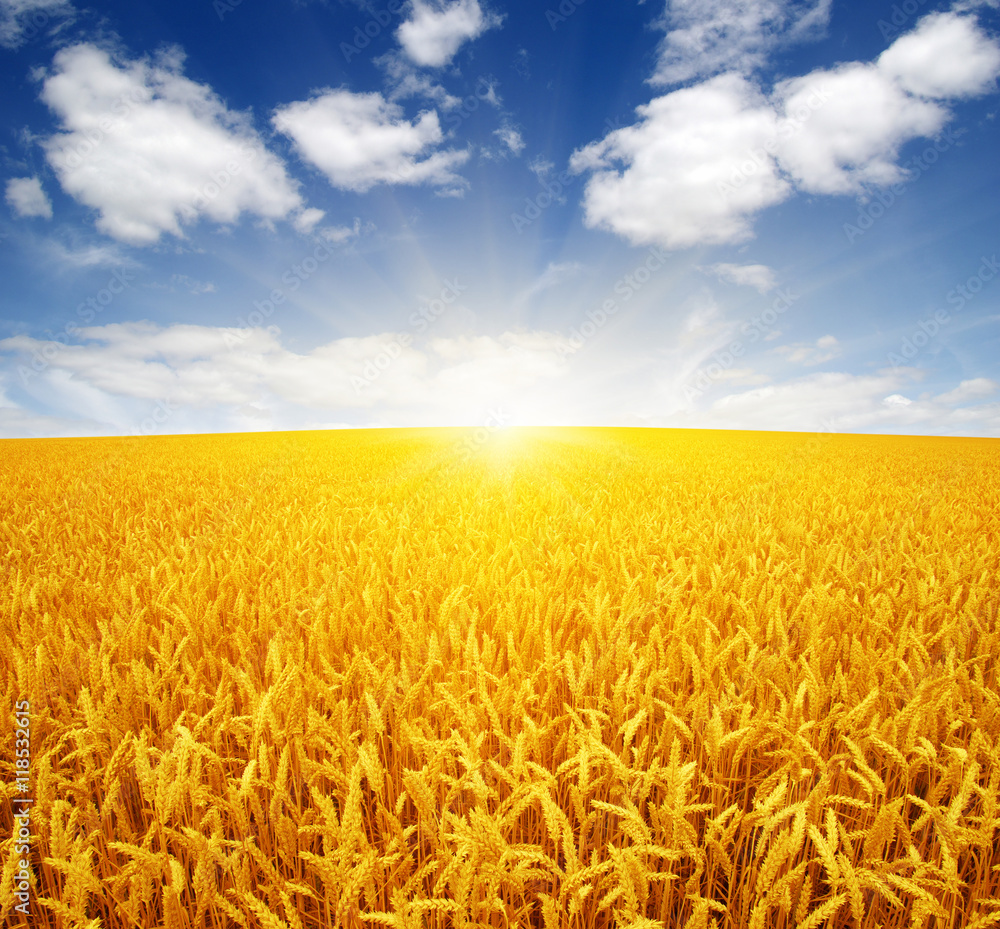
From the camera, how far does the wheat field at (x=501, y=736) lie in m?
1.02

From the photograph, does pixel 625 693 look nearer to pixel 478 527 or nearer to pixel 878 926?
pixel 878 926

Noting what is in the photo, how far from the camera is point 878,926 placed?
3.55ft

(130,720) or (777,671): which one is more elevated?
(777,671)

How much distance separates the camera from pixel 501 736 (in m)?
1.33

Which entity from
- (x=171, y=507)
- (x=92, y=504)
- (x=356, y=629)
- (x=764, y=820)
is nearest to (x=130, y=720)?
(x=356, y=629)

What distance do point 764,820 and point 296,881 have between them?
1.10m

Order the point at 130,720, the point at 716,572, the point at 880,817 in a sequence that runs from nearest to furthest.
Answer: the point at 880,817, the point at 130,720, the point at 716,572

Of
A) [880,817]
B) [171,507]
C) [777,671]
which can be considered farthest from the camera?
[171,507]

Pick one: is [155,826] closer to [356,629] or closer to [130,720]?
[130,720]

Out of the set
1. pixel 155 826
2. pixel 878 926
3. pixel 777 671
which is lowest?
pixel 878 926

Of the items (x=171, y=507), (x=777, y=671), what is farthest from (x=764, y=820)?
(x=171, y=507)

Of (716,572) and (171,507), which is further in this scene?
(171,507)

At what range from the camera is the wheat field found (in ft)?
3.35

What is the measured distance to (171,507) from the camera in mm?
5418
